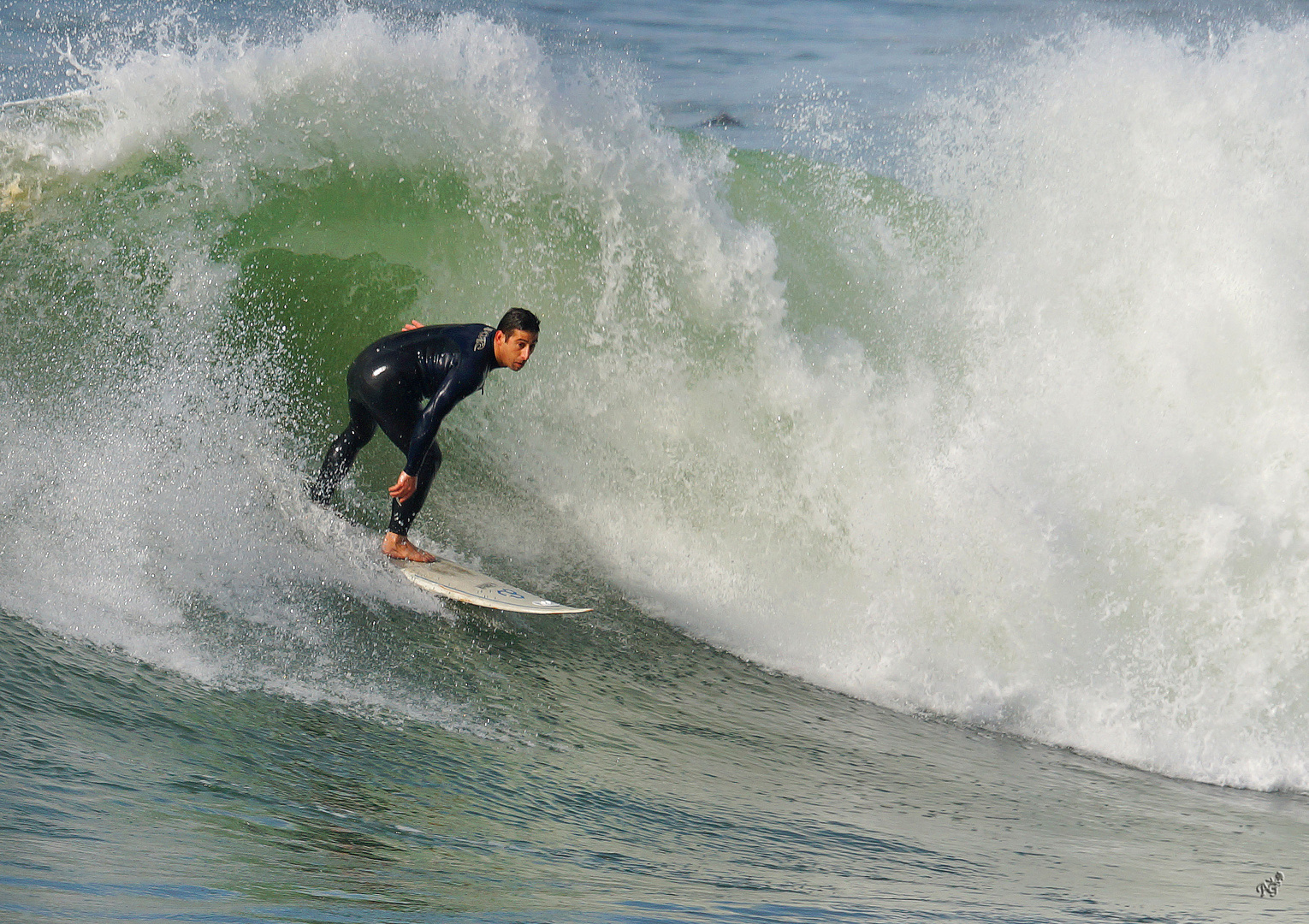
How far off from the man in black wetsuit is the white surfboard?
0.09 m

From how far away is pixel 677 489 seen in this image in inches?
260

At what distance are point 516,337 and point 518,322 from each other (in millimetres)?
69

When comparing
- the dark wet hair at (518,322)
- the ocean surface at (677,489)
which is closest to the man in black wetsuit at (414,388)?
the dark wet hair at (518,322)

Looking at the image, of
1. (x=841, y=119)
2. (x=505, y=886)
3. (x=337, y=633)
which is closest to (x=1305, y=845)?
(x=505, y=886)

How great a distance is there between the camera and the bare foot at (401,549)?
5.34 meters

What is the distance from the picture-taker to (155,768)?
3.22 m

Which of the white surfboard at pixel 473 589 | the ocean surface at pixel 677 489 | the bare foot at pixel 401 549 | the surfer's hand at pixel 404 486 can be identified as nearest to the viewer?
the ocean surface at pixel 677 489

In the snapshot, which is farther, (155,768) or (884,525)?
(884,525)

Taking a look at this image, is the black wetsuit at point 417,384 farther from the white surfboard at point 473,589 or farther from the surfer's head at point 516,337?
the white surfboard at point 473,589

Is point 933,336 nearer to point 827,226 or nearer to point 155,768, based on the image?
point 827,226

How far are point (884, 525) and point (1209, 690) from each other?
1.80 m

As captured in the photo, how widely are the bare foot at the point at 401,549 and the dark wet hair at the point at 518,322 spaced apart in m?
1.19

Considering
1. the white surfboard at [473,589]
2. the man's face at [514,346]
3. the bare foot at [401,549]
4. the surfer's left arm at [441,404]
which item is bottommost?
the white surfboard at [473,589]

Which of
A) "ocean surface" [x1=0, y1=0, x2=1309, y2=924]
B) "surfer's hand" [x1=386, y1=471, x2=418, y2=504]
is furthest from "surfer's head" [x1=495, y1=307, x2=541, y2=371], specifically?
"ocean surface" [x1=0, y1=0, x2=1309, y2=924]
